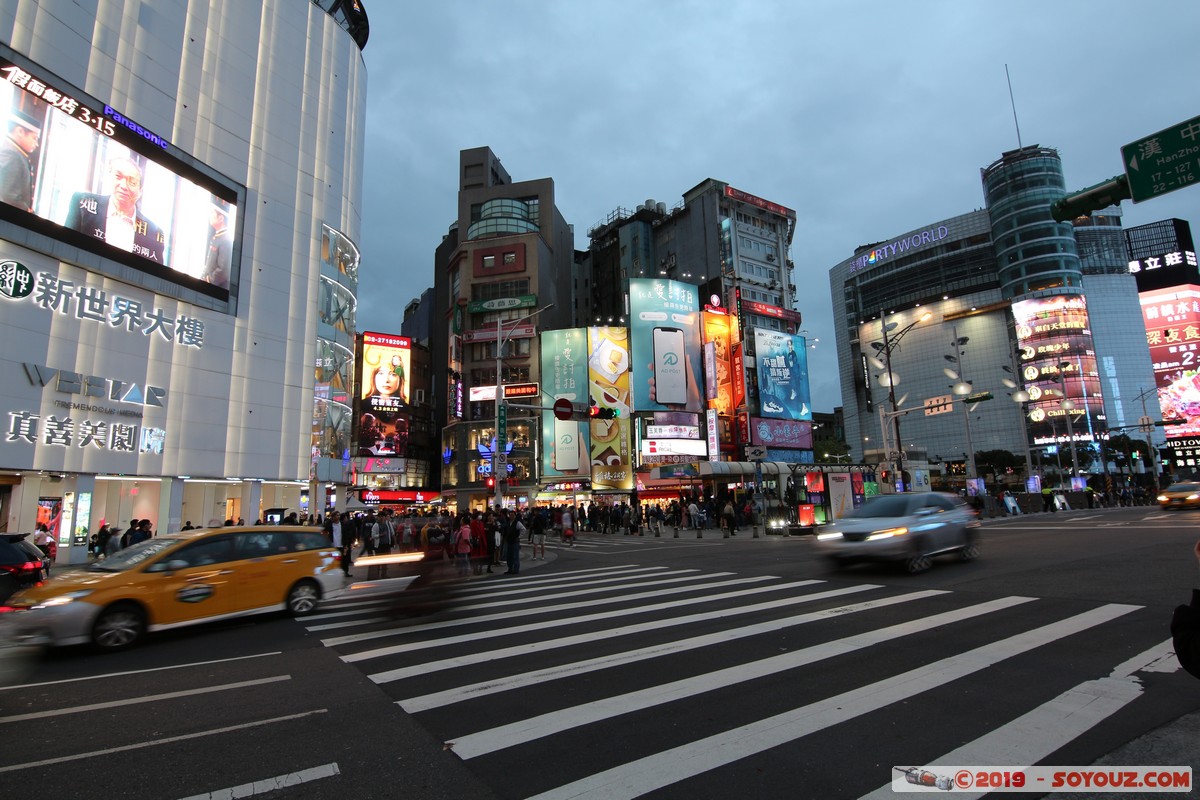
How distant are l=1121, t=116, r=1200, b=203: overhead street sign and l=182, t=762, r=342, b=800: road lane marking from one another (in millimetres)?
11195

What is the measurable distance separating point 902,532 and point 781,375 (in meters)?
54.2

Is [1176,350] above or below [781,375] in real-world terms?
above

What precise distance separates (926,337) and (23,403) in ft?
415

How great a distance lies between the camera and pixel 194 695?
5930 millimetres

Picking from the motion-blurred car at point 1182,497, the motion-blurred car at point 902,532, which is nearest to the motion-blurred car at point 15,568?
the motion-blurred car at point 902,532

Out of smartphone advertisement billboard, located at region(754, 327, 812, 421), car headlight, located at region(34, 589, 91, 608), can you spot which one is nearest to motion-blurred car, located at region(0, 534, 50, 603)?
car headlight, located at region(34, 589, 91, 608)

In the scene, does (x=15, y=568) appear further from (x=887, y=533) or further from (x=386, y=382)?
(x=386, y=382)

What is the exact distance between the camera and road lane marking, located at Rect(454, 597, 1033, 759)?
446cm

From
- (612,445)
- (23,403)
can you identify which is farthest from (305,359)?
(612,445)

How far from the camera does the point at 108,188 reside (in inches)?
997

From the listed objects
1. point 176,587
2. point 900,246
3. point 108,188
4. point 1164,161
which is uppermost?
point 900,246

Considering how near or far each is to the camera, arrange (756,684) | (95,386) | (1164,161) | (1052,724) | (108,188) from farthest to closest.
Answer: (108,188)
(95,386)
(1164,161)
(756,684)
(1052,724)

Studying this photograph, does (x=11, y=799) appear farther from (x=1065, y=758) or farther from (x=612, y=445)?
(x=612, y=445)

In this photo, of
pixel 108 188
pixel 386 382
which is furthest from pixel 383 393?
pixel 108 188
